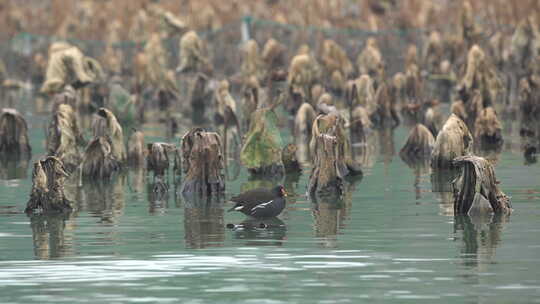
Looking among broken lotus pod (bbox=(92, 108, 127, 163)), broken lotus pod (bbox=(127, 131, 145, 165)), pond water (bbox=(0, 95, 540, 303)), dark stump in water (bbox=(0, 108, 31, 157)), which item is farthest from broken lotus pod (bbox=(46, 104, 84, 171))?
dark stump in water (bbox=(0, 108, 31, 157))

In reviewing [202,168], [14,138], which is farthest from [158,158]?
[14,138]

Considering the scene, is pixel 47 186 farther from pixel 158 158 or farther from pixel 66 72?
pixel 66 72

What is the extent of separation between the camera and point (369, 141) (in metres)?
34.4

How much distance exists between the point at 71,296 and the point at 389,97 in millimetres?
22959

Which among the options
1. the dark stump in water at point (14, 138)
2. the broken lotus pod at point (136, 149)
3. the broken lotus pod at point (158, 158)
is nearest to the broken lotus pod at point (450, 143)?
the broken lotus pod at point (158, 158)

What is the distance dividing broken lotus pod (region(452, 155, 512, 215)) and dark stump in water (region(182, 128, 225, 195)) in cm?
417

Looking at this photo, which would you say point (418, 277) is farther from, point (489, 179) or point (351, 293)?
point (489, 179)

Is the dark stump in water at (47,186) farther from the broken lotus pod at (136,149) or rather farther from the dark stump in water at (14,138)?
the dark stump in water at (14,138)

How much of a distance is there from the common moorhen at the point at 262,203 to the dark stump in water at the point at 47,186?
2692mm

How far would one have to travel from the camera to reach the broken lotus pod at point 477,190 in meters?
21.6

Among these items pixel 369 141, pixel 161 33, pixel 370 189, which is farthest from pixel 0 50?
pixel 370 189

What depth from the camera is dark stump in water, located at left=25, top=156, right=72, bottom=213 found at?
2261 cm

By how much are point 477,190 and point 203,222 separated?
3686 millimetres

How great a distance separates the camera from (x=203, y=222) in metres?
21.9
